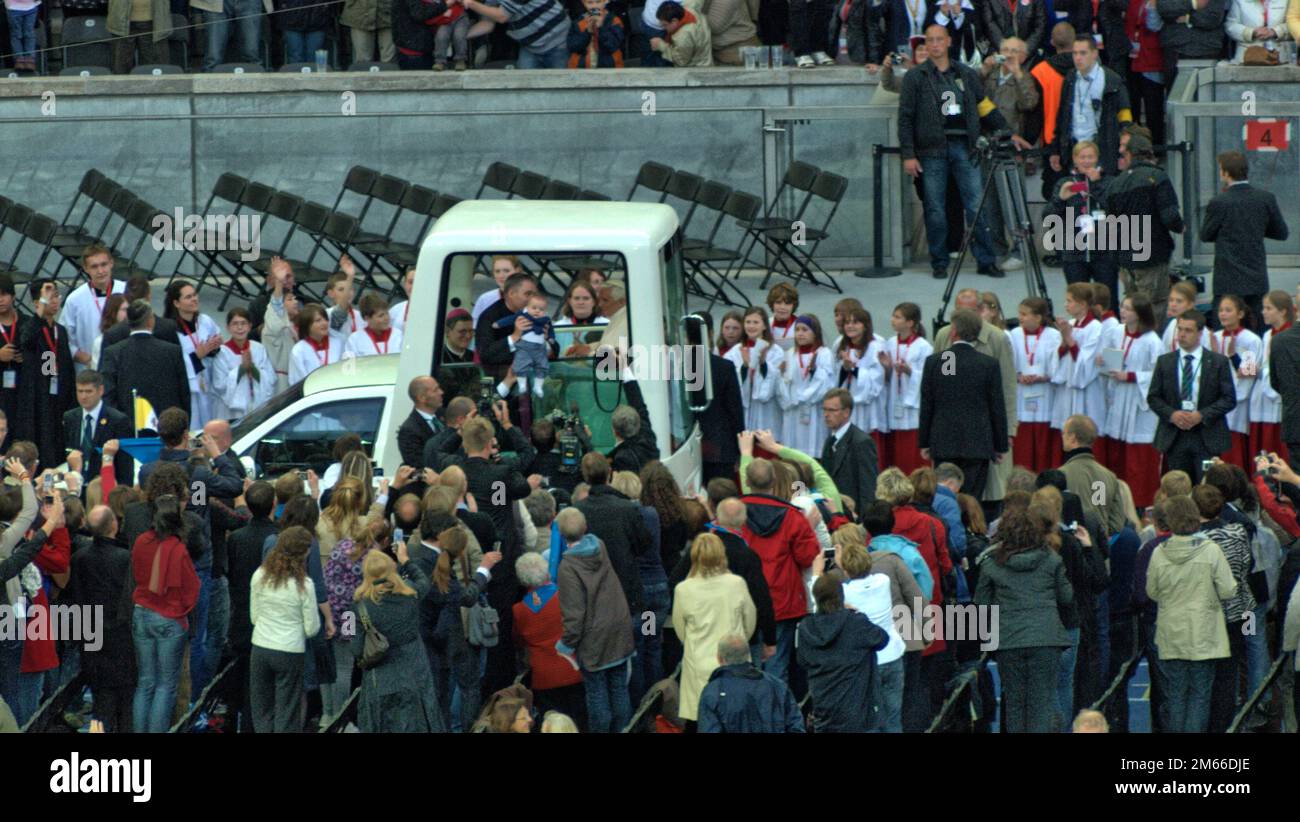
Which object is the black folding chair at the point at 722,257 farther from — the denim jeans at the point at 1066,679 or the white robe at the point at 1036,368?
the denim jeans at the point at 1066,679

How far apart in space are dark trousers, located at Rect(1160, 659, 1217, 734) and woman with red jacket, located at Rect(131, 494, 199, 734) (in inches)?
194

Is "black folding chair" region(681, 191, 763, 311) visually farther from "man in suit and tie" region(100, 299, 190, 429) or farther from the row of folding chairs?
"man in suit and tie" region(100, 299, 190, 429)

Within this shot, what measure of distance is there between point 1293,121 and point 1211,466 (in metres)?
7.99

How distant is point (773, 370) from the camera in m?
15.1

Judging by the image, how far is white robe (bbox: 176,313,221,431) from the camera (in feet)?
49.4

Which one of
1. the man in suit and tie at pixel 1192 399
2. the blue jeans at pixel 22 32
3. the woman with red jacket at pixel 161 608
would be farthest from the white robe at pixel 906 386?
the blue jeans at pixel 22 32

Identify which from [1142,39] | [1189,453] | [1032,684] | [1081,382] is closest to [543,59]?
[1142,39]

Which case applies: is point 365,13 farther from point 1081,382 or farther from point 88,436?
point 1081,382

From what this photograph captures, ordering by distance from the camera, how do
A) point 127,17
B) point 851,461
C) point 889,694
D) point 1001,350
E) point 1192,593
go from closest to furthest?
1. point 889,694
2. point 1192,593
3. point 851,461
4. point 1001,350
5. point 127,17

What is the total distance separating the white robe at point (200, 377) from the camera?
1505 cm

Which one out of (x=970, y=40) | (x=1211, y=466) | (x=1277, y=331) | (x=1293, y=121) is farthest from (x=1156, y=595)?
(x=970, y=40)

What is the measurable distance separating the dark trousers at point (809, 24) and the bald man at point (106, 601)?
11.4 m

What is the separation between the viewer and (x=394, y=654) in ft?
33.4

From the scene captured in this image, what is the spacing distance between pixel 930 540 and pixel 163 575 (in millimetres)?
3800
